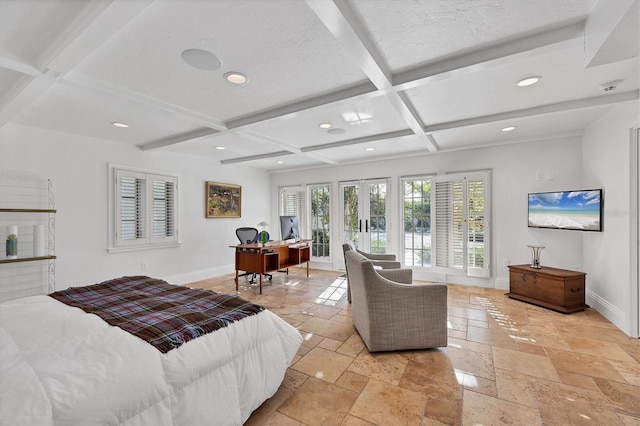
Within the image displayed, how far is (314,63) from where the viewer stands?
2.15 m

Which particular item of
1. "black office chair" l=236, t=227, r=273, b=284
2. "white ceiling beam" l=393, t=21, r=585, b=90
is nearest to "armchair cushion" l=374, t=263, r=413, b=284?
"white ceiling beam" l=393, t=21, r=585, b=90

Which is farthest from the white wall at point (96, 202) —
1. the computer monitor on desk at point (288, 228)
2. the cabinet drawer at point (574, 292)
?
the cabinet drawer at point (574, 292)

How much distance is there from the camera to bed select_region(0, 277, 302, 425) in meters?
1.01

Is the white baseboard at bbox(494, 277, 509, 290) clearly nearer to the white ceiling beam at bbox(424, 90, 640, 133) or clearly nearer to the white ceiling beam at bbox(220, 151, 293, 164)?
the white ceiling beam at bbox(424, 90, 640, 133)

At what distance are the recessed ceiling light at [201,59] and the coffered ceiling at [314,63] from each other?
2 cm

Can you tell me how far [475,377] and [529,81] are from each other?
8.26 feet

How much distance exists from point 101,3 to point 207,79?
0.95 meters

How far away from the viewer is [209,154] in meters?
5.28

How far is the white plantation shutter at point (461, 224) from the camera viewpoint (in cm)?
466

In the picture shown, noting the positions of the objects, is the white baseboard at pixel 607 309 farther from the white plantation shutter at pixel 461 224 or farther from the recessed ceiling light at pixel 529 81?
the recessed ceiling light at pixel 529 81

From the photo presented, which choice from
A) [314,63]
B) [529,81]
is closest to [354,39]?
[314,63]

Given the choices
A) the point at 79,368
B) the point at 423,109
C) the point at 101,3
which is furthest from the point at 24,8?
the point at 423,109

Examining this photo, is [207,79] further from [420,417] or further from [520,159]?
[520,159]

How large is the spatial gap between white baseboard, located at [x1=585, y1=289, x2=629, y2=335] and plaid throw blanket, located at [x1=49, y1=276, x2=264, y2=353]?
12.4 feet
